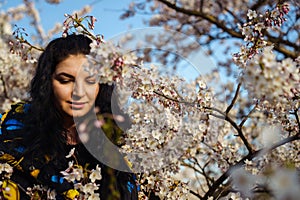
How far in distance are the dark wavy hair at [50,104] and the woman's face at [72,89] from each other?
0.05 m

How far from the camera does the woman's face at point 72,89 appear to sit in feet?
5.25

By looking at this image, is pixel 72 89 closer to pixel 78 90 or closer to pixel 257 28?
pixel 78 90

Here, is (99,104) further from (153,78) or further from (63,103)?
(153,78)

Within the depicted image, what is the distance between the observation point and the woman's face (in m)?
1.60

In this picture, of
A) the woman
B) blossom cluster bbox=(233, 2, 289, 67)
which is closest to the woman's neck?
the woman

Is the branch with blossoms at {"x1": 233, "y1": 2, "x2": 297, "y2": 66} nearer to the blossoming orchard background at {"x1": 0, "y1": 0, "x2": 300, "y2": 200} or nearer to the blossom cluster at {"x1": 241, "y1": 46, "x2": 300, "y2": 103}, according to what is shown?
the blossoming orchard background at {"x1": 0, "y1": 0, "x2": 300, "y2": 200}

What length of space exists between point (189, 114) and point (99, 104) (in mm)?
510

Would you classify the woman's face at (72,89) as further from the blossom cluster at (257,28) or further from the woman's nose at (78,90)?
the blossom cluster at (257,28)

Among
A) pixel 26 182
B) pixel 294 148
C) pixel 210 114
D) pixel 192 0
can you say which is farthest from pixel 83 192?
pixel 192 0

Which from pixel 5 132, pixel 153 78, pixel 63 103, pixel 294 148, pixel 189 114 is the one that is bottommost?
pixel 5 132

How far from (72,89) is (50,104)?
0.77 ft

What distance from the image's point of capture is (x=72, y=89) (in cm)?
163

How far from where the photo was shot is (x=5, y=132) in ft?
5.83

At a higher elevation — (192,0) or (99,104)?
(192,0)
